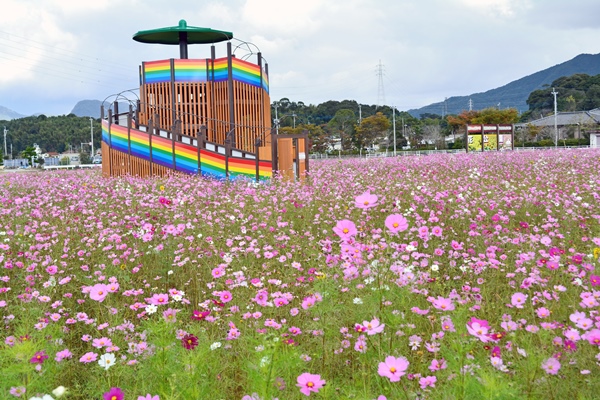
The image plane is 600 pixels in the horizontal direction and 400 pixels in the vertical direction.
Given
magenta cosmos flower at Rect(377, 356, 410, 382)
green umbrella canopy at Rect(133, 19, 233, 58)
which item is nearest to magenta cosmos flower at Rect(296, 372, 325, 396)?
magenta cosmos flower at Rect(377, 356, 410, 382)

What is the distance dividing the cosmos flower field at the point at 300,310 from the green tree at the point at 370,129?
153 feet

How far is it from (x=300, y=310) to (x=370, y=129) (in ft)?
166

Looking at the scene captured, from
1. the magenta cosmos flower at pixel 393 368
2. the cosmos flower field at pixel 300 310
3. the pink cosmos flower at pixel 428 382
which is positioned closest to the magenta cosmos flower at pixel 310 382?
the cosmos flower field at pixel 300 310

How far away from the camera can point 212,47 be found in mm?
14523

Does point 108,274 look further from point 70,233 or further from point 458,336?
point 458,336

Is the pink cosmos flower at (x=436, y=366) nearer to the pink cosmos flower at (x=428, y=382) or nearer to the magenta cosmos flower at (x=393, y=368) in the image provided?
the pink cosmos flower at (x=428, y=382)

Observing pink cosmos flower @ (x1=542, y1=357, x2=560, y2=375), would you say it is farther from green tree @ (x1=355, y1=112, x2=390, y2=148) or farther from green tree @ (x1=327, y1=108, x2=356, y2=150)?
green tree @ (x1=327, y1=108, x2=356, y2=150)

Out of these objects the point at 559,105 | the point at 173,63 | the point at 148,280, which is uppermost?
the point at 559,105

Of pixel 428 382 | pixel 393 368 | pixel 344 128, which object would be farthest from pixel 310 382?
pixel 344 128

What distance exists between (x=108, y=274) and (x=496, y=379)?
2946 mm

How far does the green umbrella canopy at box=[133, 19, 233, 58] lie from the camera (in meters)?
16.7

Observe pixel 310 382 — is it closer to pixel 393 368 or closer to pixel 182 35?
pixel 393 368

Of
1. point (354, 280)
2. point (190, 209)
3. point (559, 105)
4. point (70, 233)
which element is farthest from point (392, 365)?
point (559, 105)

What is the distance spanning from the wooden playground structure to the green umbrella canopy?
214 cm
